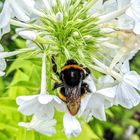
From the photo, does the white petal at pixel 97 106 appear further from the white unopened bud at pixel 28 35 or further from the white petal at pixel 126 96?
the white unopened bud at pixel 28 35

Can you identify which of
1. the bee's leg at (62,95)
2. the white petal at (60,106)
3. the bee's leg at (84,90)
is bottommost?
the white petal at (60,106)

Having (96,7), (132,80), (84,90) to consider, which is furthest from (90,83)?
(96,7)

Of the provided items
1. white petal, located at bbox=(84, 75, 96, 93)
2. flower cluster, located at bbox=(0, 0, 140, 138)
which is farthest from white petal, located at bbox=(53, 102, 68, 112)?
white petal, located at bbox=(84, 75, 96, 93)

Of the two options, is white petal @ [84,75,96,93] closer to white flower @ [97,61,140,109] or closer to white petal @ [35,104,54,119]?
white flower @ [97,61,140,109]

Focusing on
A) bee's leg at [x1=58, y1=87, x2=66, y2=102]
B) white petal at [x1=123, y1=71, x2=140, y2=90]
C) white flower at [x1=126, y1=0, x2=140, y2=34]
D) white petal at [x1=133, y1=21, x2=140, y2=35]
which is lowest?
bee's leg at [x1=58, y1=87, x2=66, y2=102]

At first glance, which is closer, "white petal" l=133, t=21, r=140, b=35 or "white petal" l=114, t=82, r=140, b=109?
"white petal" l=133, t=21, r=140, b=35

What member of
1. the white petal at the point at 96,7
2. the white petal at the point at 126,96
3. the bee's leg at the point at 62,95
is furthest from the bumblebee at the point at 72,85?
the white petal at the point at 96,7
